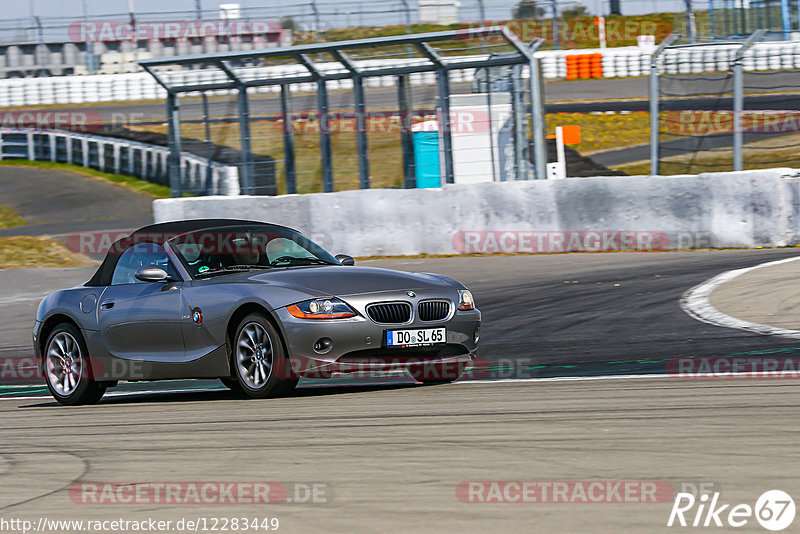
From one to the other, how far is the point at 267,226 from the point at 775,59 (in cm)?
2300

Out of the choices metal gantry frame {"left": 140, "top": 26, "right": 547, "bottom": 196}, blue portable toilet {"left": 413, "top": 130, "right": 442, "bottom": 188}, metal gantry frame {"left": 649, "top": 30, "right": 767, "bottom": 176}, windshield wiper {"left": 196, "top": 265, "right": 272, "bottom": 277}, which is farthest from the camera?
blue portable toilet {"left": 413, "top": 130, "right": 442, "bottom": 188}

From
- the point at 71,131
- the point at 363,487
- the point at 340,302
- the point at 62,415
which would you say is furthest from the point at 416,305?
the point at 71,131

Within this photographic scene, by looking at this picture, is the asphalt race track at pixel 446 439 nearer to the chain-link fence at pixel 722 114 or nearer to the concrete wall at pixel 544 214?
the concrete wall at pixel 544 214

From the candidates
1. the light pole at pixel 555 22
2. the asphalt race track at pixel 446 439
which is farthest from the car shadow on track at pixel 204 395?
the light pole at pixel 555 22

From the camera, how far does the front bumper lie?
7.07 meters

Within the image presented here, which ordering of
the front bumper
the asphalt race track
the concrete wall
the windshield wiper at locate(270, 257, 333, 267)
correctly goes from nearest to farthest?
1. the asphalt race track
2. the front bumper
3. the windshield wiper at locate(270, 257, 333, 267)
4. the concrete wall

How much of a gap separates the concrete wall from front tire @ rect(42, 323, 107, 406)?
889cm

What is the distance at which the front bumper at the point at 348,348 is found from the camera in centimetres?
707

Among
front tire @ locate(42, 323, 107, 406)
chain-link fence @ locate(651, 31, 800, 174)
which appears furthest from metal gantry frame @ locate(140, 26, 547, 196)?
front tire @ locate(42, 323, 107, 406)

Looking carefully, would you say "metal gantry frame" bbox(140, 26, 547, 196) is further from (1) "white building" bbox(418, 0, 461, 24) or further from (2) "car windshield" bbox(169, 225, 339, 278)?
(1) "white building" bbox(418, 0, 461, 24)

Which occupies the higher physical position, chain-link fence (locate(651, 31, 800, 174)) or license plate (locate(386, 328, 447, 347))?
chain-link fence (locate(651, 31, 800, 174))

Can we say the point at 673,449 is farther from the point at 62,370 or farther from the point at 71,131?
the point at 71,131

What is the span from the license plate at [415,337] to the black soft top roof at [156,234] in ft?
5.13

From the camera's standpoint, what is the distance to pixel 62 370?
8633mm
